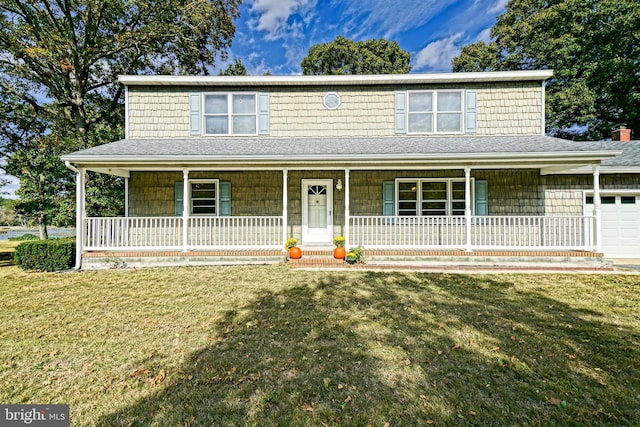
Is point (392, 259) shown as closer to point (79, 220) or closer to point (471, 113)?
point (471, 113)

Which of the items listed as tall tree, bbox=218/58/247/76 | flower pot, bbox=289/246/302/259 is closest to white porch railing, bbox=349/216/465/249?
flower pot, bbox=289/246/302/259

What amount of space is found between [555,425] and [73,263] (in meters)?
10.3

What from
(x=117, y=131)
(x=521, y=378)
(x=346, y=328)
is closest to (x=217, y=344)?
(x=346, y=328)

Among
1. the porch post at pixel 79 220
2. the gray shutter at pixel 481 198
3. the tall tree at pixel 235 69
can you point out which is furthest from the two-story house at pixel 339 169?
the tall tree at pixel 235 69

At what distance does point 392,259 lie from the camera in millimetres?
7691

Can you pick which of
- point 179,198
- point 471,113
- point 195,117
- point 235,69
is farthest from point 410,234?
point 235,69

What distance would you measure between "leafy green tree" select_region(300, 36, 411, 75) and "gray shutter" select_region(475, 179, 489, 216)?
1952 cm

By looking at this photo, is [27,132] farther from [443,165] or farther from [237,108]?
[443,165]

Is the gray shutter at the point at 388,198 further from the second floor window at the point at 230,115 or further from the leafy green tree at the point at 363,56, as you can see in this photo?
the leafy green tree at the point at 363,56

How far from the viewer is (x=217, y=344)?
3.59m

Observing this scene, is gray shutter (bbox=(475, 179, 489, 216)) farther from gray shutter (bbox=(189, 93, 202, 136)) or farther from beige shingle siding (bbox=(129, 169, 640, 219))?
gray shutter (bbox=(189, 93, 202, 136))

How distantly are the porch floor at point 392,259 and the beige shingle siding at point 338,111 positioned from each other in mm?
4232

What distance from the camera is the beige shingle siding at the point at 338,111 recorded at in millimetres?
9492

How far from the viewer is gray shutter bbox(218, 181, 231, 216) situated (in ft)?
30.6
